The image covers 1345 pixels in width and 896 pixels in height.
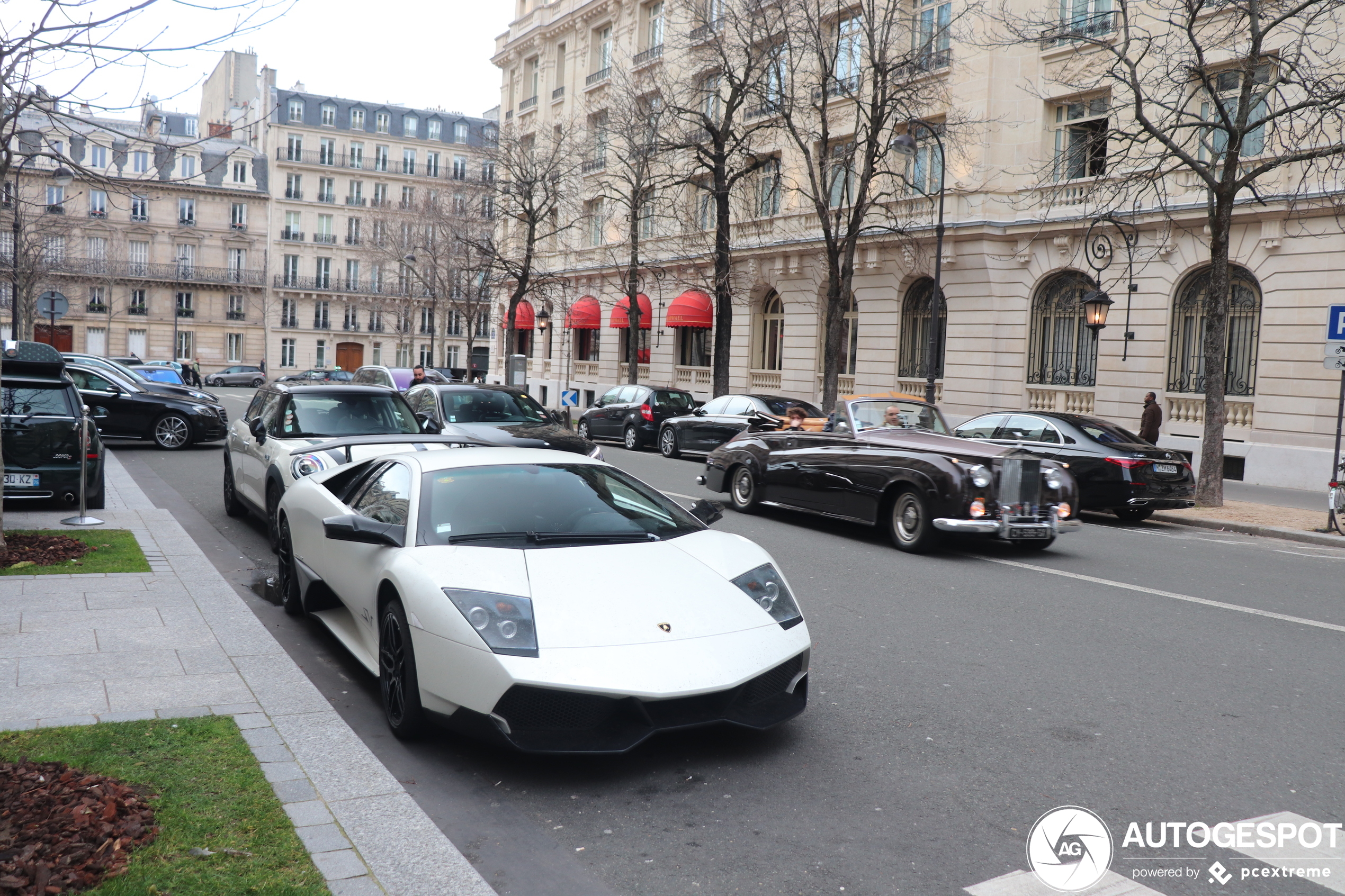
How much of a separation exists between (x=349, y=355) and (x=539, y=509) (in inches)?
3120

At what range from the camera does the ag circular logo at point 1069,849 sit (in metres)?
3.82

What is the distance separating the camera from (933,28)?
27.8 metres

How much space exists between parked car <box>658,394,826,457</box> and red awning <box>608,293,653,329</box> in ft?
51.2

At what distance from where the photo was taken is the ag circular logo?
12.5 feet

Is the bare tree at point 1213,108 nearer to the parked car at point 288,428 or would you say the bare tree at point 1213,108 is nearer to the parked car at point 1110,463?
the parked car at point 1110,463

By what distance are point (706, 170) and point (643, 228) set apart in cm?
561

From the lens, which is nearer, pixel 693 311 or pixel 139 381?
pixel 139 381

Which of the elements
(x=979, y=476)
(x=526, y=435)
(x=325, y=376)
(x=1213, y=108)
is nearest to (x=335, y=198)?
(x=325, y=376)

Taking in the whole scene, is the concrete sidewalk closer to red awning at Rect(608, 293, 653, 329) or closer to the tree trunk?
the tree trunk

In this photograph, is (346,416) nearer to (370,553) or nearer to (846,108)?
(370,553)

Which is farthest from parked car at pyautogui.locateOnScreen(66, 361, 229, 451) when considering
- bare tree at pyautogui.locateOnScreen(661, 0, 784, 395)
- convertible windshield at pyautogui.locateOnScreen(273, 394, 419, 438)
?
bare tree at pyautogui.locateOnScreen(661, 0, 784, 395)

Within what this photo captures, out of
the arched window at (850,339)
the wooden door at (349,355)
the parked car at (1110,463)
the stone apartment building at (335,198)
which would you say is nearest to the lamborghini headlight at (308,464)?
the parked car at (1110,463)

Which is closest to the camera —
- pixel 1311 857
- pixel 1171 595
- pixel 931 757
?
pixel 1311 857

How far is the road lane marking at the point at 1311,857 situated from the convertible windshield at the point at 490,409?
1157 centimetres
